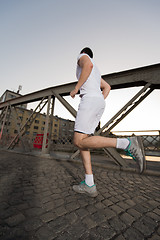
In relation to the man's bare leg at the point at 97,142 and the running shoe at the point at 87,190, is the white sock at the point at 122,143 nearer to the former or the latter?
the man's bare leg at the point at 97,142

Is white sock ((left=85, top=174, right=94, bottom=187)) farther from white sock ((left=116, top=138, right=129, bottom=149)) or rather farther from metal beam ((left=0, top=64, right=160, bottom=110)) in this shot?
metal beam ((left=0, top=64, right=160, bottom=110))

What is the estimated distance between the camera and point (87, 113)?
1503 millimetres

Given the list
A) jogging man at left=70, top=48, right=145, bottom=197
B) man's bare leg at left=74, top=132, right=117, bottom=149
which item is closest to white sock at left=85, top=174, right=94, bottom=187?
jogging man at left=70, top=48, right=145, bottom=197

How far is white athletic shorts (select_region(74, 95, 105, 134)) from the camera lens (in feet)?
4.93

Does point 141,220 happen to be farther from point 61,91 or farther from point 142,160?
point 61,91

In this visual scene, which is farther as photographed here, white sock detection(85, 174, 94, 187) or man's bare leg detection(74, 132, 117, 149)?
white sock detection(85, 174, 94, 187)

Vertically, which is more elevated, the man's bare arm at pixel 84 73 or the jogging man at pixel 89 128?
the man's bare arm at pixel 84 73

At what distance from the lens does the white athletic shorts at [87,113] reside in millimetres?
1502

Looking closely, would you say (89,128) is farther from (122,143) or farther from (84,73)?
(84,73)

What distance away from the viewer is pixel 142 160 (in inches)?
61.9

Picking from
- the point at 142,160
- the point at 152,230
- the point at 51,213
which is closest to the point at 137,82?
the point at 142,160

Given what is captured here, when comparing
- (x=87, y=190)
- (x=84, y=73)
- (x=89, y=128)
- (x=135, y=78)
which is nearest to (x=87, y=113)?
(x=89, y=128)

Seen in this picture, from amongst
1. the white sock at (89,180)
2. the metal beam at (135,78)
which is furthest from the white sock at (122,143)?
the metal beam at (135,78)

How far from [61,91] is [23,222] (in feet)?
13.8
